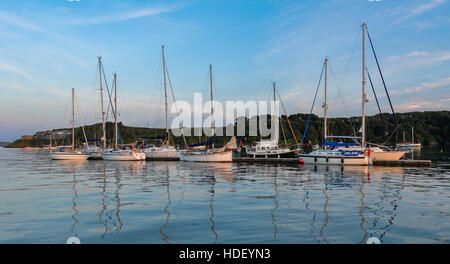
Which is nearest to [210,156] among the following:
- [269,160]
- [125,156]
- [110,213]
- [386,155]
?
[269,160]

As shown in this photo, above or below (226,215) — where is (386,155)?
above

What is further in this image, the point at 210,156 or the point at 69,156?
the point at 69,156

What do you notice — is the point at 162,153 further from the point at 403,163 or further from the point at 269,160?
the point at 403,163

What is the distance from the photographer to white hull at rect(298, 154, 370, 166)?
46.4m

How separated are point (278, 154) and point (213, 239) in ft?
167

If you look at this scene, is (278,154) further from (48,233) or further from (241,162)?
(48,233)

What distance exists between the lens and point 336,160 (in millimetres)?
47719

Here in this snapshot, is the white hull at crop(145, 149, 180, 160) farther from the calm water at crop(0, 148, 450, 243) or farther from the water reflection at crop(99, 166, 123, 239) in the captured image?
the water reflection at crop(99, 166, 123, 239)

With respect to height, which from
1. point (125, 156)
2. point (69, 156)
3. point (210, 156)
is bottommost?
point (69, 156)

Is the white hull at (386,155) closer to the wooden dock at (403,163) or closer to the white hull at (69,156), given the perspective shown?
the wooden dock at (403,163)

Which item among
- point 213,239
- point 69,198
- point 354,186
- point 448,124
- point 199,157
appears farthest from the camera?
point 448,124

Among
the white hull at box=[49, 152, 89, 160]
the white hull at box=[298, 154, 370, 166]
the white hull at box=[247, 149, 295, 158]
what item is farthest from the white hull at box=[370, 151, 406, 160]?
the white hull at box=[49, 152, 89, 160]

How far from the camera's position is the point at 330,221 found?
13.3m
